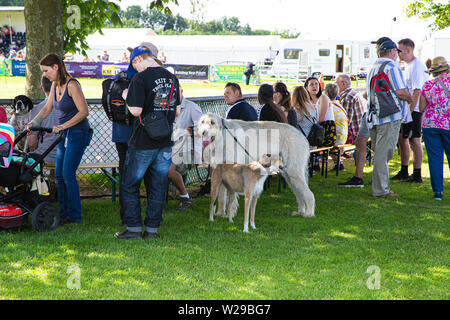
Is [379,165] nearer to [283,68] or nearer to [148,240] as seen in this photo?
[148,240]

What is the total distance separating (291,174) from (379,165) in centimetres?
186

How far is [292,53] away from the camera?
4200 cm

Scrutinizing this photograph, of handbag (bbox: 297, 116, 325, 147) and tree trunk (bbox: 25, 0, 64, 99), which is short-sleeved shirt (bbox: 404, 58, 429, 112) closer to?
handbag (bbox: 297, 116, 325, 147)

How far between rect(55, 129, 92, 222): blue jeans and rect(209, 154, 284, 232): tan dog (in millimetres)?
1615

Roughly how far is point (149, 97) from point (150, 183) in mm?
936

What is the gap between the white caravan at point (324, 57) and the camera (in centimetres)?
3978

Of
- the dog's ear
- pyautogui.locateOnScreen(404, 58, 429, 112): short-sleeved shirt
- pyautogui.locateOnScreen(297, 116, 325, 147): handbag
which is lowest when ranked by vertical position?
pyautogui.locateOnScreen(297, 116, 325, 147): handbag

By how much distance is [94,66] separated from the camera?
33.8m

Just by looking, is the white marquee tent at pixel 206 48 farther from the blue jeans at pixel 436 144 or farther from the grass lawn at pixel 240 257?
the grass lawn at pixel 240 257

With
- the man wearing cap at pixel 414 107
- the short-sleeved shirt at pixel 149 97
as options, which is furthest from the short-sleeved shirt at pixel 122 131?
the man wearing cap at pixel 414 107

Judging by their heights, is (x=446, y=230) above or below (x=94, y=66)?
below

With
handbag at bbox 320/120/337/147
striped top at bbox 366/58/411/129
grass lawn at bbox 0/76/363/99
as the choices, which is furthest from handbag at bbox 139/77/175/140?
grass lawn at bbox 0/76/363/99

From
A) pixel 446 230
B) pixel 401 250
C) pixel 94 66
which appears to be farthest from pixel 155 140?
pixel 94 66

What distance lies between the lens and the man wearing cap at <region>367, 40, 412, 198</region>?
759 centimetres
